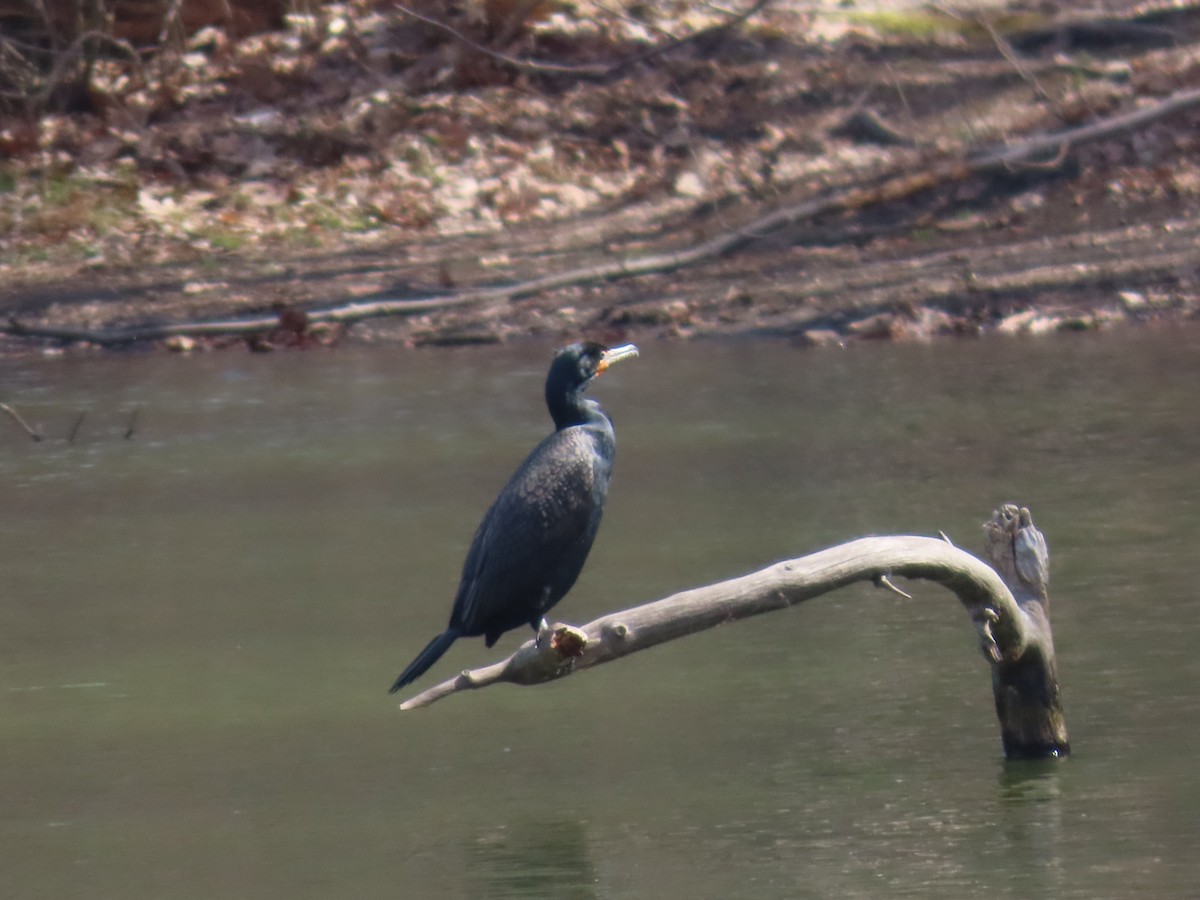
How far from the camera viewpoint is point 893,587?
5.20 m

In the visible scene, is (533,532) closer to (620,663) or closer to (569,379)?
(569,379)

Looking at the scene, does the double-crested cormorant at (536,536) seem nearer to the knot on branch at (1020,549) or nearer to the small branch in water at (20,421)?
the knot on branch at (1020,549)

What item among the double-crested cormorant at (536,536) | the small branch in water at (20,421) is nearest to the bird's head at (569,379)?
the double-crested cormorant at (536,536)

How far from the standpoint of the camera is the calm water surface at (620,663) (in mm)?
5297

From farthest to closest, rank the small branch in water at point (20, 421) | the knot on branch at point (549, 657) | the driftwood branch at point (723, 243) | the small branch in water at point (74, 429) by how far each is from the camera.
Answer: the driftwood branch at point (723, 243) → the small branch in water at point (74, 429) → the small branch in water at point (20, 421) → the knot on branch at point (549, 657)

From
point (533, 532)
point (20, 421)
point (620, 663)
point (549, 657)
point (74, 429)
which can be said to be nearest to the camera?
point (549, 657)

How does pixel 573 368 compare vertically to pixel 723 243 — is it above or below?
above

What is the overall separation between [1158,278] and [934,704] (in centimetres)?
748

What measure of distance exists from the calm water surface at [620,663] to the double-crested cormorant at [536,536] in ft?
1.42

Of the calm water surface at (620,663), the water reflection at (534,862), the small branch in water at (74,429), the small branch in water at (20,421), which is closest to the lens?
the water reflection at (534,862)

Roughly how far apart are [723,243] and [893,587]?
30.8 ft

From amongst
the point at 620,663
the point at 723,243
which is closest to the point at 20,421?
the point at 620,663

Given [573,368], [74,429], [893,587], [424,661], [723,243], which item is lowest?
[74,429]

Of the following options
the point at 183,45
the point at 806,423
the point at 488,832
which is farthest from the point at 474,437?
the point at 183,45
